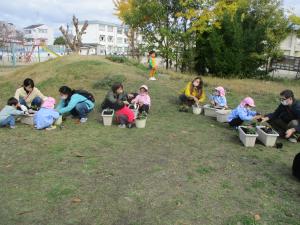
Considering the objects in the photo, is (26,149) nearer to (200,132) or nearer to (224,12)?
(200,132)

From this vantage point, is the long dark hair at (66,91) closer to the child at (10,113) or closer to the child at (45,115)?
the child at (45,115)

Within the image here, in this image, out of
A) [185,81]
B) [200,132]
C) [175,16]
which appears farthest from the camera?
[175,16]

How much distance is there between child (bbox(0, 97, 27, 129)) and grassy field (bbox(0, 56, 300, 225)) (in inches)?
10.5

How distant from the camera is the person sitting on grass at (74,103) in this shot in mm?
6648

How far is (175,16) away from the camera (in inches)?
662

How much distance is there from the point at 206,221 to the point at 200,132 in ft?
11.1

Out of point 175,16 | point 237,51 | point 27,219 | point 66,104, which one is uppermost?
point 175,16

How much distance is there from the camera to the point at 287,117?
6.02m

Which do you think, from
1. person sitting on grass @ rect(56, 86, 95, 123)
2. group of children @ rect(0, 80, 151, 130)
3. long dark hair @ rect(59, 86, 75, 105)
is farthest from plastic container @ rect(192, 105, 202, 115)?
long dark hair @ rect(59, 86, 75, 105)

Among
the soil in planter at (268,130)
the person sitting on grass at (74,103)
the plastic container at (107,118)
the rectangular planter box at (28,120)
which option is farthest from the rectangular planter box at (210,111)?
the rectangular planter box at (28,120)

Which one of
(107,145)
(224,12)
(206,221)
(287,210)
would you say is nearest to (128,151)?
(107,145)

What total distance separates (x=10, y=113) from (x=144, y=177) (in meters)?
3.62

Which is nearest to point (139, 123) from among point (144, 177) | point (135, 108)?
point (135, 108)

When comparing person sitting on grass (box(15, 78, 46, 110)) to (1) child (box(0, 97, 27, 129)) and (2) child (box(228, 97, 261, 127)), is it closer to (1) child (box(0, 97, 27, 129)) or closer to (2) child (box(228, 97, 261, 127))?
(1) child (box(0, 97, 27, 129))
